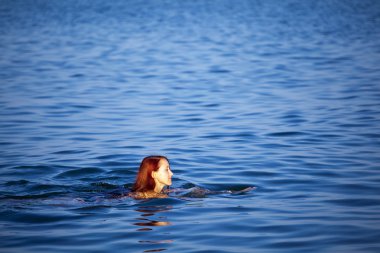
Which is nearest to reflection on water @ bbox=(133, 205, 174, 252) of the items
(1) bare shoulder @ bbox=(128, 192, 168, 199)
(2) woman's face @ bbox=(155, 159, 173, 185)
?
(1) bare shoulder @ bbox=(128, 192, 168, 199)

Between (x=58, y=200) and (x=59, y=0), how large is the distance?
58.1m

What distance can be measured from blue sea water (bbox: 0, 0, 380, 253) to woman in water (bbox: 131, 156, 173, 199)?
0.52 ft

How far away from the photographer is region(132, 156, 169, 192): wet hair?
8.68 m

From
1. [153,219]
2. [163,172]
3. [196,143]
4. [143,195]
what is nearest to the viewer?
[153,219]

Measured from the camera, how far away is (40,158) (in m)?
11.6

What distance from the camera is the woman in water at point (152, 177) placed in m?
8.67

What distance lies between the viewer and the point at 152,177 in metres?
8.70

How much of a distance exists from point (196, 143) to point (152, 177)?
3873 mm

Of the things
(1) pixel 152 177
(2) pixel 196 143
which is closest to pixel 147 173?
(1) pixel 152 177

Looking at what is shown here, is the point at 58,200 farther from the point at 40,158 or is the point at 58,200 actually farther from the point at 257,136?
the point at 257,136

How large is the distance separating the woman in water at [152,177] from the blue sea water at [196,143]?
0.52 feet

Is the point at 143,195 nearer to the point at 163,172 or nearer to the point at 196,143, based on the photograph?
the point at 163,172

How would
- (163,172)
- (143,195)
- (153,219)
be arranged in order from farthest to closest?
(143,195) < (163,172) < (153,219)

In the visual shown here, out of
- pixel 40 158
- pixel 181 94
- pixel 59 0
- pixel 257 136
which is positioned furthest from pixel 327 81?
pixel 59 0
